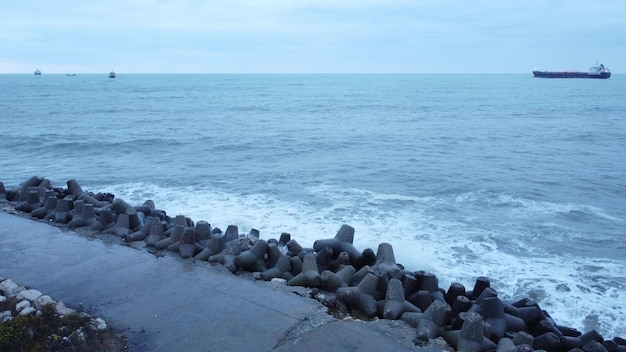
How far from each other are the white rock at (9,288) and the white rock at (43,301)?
0.47 meters

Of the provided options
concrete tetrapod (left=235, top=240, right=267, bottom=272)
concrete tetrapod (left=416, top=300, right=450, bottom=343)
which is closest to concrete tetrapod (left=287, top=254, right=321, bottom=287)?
concrete tetrapod (left=235, top=240, right=267, bottom=272)

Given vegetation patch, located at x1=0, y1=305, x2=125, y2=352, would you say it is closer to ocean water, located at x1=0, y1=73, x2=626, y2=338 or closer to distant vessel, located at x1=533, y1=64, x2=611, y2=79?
ocean water, located at x1=0, y1=73, x2=626, y2=338

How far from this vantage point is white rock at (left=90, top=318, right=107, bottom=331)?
5035 millimetres

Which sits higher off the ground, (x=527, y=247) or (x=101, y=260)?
(x=101, y=260)

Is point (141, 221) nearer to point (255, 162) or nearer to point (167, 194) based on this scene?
point (167, 194)

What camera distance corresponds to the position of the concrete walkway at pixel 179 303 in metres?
4.98

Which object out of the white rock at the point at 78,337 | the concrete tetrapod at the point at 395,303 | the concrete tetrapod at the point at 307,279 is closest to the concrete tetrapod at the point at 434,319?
the concrete tetrapod at the point at 395,303

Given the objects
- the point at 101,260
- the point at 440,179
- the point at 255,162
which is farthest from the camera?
the point at 255,162

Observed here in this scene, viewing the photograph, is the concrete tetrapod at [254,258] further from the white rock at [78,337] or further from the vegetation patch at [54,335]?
the white rock at [78,337]

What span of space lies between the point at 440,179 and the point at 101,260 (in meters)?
13.4

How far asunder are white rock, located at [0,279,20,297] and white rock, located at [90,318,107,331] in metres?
1.28

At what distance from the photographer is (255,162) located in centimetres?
2111

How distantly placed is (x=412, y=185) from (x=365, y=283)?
35.9 ft

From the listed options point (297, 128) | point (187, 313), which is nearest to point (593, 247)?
point (187, 313)
